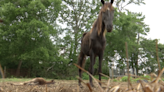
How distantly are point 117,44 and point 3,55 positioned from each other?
12.4m

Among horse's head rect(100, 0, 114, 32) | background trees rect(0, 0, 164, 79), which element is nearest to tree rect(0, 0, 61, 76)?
background trees rect(0, 0, 164, 79)

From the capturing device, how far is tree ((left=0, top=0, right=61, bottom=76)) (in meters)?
16.8

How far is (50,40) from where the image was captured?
20016mm

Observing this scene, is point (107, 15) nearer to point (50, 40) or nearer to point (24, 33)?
point (24, 33)

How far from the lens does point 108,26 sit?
3471 millimetres

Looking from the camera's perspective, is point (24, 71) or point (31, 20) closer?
point (31, 20)

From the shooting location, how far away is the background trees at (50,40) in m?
17.2

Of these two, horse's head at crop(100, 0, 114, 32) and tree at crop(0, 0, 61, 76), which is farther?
tree at crop(0, 0, 61, 76)

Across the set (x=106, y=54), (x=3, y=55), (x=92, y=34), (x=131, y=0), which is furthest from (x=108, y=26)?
(x=131, y=0)

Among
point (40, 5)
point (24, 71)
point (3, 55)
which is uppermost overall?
point (40, 5)

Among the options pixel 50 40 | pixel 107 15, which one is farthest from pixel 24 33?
pixel 107 15

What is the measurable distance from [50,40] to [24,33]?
398 centimetres

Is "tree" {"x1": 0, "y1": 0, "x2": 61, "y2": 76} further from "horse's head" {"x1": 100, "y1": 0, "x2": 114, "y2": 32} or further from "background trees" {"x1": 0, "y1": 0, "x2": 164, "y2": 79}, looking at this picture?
"horse's head" {"x1": 100, "y1": 0, "x2": 114, "y2": 32}

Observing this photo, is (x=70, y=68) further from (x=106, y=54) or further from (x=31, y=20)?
(x=31, y=20)
